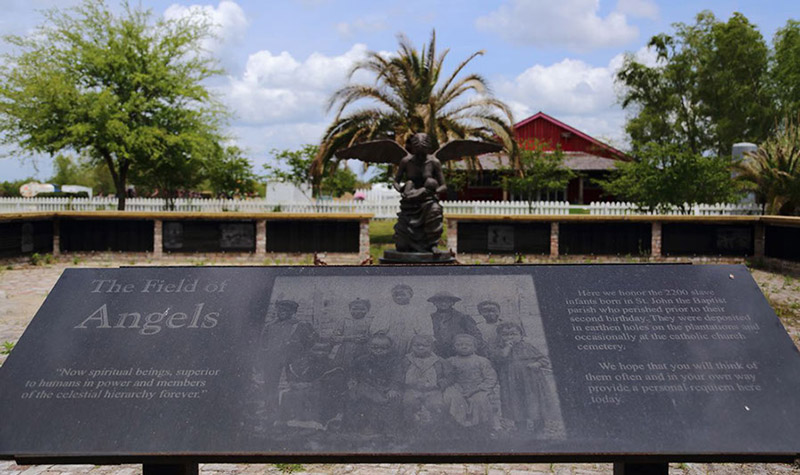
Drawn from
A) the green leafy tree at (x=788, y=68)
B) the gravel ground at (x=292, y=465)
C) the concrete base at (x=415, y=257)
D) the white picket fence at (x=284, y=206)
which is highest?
the green leafy tree at (x=788, y=68)

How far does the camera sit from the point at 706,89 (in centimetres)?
4022

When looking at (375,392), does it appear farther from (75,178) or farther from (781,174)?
(75,178)

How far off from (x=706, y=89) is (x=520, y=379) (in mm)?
43240

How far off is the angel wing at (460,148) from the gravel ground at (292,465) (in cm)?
558

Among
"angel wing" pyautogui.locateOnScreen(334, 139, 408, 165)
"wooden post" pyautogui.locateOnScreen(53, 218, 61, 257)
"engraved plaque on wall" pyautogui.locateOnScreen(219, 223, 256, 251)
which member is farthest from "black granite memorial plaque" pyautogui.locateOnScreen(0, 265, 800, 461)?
"wooden post" pyautogui.locateOnScreen(53, 218, 61, 257)

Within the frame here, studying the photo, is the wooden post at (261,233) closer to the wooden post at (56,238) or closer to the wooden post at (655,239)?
the wooden post at (56,238)

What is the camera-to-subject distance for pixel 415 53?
19984 mm

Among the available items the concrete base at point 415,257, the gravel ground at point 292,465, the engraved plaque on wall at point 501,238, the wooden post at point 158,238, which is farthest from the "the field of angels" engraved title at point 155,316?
the wooden post at point 158,238

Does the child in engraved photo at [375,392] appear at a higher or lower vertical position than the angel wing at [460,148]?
lower

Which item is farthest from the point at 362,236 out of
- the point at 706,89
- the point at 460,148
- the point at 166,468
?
the point at 706,89

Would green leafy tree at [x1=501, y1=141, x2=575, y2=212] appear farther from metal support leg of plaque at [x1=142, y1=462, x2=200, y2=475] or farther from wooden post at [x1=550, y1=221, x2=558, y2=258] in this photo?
metal support leg of plaque at [x1=142, y1=462, x2=200, y2=475]

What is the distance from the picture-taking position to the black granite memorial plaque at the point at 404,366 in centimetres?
299

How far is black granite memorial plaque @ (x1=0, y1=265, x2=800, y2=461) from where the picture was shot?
9.82 ft

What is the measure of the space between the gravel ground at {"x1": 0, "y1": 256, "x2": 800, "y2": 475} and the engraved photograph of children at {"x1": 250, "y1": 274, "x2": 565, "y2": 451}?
1.62m
